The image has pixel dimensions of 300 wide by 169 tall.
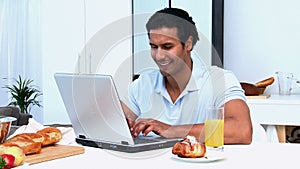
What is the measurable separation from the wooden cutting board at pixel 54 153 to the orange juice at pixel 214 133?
0.41m

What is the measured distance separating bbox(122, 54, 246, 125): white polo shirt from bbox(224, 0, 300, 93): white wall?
161 centimetres

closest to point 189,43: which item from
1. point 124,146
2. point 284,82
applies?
point 124,146

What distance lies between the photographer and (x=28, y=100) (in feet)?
15.9

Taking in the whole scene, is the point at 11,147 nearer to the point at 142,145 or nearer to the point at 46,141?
the point at 46,141

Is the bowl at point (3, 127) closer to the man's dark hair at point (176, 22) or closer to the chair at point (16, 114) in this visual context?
the man's dark hair at point (176, 22)

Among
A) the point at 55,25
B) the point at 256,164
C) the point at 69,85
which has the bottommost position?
the point at 256,164

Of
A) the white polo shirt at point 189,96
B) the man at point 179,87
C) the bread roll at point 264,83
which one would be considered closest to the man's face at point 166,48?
the man at point 179,87

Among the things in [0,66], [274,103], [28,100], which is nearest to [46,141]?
[274,103]

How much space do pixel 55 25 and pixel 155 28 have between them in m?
2.45

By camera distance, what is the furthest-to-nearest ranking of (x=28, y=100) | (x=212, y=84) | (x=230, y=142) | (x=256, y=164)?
(x=28, y=100) < (x=212, y=84) < (x=230, y=142) < (x=256, y=164)

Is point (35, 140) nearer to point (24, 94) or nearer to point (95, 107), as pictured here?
point (95, 107)

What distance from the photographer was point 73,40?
4.23m

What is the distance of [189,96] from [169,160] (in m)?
0.70

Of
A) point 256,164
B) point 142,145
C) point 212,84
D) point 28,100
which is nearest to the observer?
point 256,164
